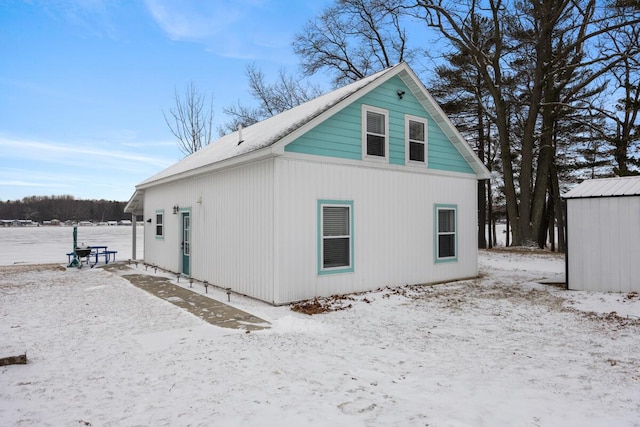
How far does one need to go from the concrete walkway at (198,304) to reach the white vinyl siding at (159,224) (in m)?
2.13

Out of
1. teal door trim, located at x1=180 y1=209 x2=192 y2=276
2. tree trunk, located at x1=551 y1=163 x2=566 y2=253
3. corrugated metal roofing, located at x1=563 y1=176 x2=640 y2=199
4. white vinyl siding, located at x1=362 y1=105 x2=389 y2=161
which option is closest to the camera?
corrugated metal roofing, located at x1=563 y1=176 x2=640 y2=199

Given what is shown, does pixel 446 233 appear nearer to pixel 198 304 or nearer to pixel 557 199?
pixel 198 304

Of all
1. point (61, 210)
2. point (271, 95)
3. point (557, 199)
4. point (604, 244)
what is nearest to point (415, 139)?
point (604, 244)

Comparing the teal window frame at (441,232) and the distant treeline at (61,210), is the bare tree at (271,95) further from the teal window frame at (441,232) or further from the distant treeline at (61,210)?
the distant treeline at (61,210)

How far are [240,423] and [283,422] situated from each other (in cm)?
36

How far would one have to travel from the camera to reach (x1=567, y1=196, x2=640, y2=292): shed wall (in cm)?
855

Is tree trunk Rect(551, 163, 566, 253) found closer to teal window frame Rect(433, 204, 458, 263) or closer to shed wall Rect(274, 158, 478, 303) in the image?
shed wall Rect(274, 158, 478, 303)

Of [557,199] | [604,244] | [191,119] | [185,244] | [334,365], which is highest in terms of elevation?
[191,119]

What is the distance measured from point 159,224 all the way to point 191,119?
16.2 meters

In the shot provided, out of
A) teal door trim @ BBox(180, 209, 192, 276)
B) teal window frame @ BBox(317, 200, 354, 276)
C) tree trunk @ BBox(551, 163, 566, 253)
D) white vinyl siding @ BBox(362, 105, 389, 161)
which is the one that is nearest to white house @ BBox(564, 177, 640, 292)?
white vinyl siding @ BBox(362, 105, 389, 161)

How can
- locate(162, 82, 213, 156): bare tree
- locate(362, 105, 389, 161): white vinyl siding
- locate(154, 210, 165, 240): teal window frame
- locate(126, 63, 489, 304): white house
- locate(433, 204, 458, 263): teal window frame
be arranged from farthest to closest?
locate(162, 82, 213, 156): bare tree
locate(154, 210, 165, 240): teal window frame
locate(433, 204, 458, 263): teal window frame
locate(362, 105, 389, 161): white vinyl siding
locate(126, 63, 489, 304): white house

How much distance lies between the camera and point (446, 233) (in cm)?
1116

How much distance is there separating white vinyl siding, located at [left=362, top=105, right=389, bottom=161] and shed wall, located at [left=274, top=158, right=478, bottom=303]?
0.41m

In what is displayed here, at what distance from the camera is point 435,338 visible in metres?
5.85
